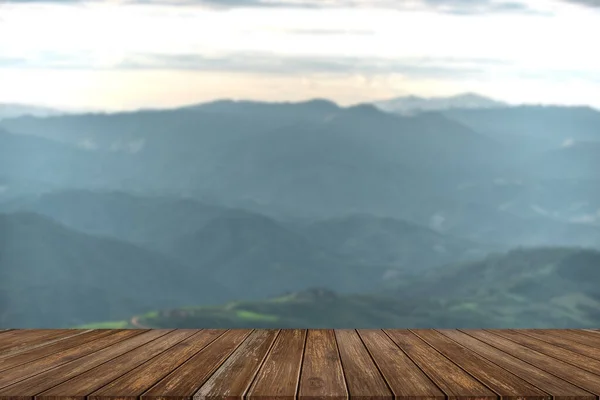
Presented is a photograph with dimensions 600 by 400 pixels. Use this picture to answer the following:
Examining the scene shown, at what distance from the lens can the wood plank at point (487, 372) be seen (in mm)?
2084

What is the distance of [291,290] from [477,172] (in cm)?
1668

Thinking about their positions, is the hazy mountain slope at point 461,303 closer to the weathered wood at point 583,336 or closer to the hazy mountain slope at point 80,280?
the hazy mountain slope at point 80,280

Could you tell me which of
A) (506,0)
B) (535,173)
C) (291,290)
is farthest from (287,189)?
(506,0)

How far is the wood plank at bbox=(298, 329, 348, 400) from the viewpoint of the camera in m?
2.06

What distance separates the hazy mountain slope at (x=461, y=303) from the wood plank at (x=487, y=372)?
125 feet

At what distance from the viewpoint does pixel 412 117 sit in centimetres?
6188

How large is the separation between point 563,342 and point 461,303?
1867 inches

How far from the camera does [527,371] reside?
2416 millimetres

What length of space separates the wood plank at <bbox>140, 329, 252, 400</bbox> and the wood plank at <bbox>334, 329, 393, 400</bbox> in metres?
0.45

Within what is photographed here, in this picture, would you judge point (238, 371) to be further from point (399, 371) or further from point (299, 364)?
point (399, 371)

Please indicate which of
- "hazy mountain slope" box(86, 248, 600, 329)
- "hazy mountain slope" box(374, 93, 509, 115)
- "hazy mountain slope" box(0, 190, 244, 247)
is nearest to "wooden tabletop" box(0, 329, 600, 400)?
"hazy mountain slope" box(86, 248, 600, 329)

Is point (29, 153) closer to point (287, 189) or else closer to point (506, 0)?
point (287, 189)

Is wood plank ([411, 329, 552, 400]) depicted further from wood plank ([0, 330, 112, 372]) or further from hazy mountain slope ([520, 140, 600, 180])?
hazy mountain slope ([520, 140, 600, 180])

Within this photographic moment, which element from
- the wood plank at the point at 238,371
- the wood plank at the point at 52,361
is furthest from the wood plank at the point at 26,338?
the wood plank at the point at 238,371
